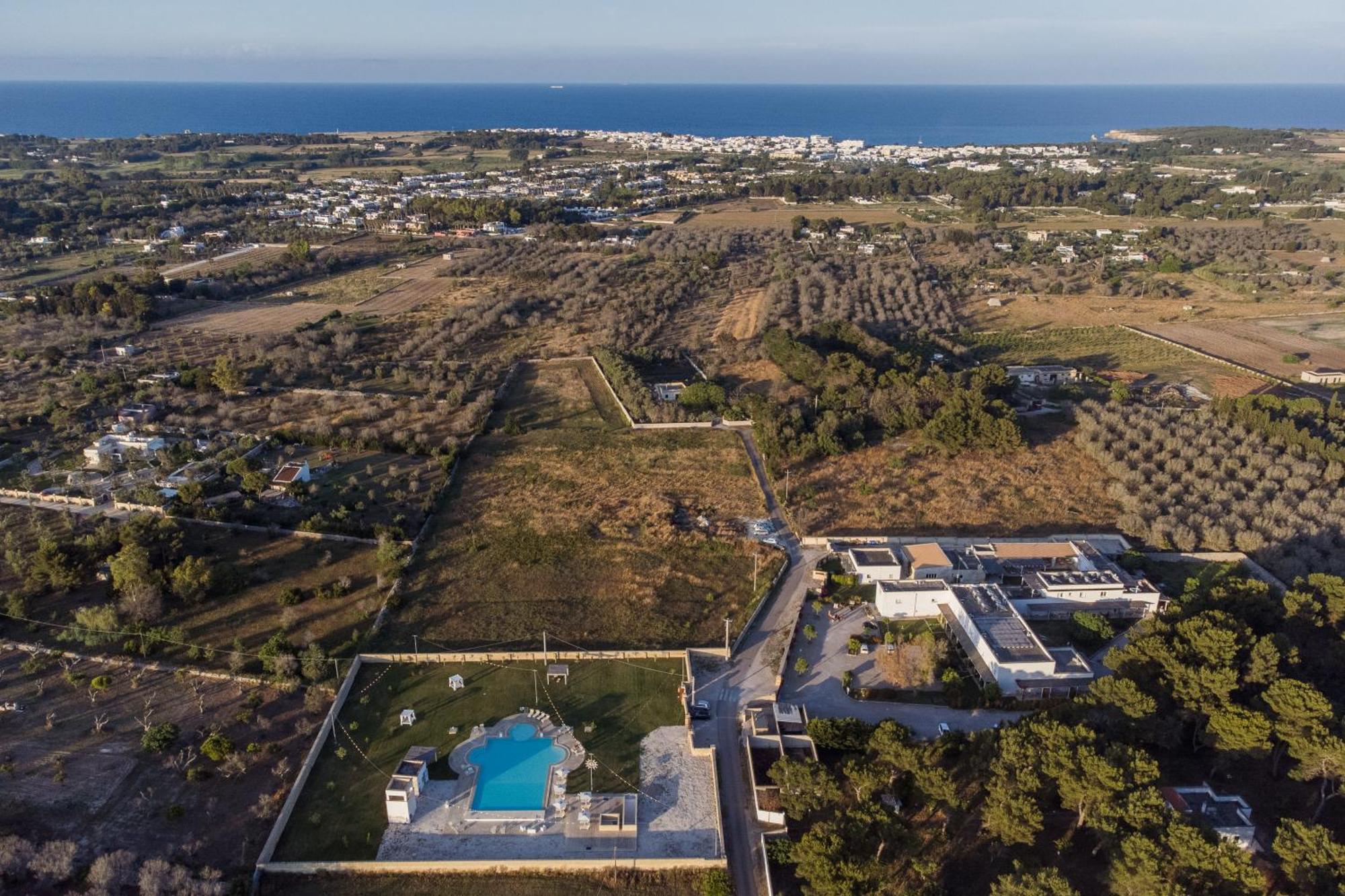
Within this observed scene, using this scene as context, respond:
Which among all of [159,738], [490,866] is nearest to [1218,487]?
[490,866]

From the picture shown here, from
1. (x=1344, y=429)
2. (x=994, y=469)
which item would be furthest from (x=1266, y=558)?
(x=1344, y=429)

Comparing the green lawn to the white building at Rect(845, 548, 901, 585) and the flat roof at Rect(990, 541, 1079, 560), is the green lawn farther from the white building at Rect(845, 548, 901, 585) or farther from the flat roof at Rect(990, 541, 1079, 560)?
the flat roof at Rect(990, 541, 1079, 560)

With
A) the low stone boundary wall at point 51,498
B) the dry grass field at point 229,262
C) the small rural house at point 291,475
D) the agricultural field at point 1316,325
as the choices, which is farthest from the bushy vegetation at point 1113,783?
the dry grass field at point 229,262

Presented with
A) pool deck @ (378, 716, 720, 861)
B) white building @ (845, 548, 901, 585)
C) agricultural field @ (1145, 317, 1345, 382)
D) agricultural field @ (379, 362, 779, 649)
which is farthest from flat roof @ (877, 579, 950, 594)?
agricultural field @ (1145, 317, 1345, 382)

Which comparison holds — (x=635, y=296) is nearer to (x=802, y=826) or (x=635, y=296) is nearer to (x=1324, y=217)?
(x=802, y=826)

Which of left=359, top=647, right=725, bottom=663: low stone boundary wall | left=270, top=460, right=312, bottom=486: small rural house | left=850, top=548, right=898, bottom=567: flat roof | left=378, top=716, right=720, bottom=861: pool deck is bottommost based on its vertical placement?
left=378, top=716, right=720, bottom=861: pool deck

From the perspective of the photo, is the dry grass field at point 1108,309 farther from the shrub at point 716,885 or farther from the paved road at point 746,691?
the shrub at point 716,885

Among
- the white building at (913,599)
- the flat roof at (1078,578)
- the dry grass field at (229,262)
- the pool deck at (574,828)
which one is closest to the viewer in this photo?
the pool deck at (574,828)
